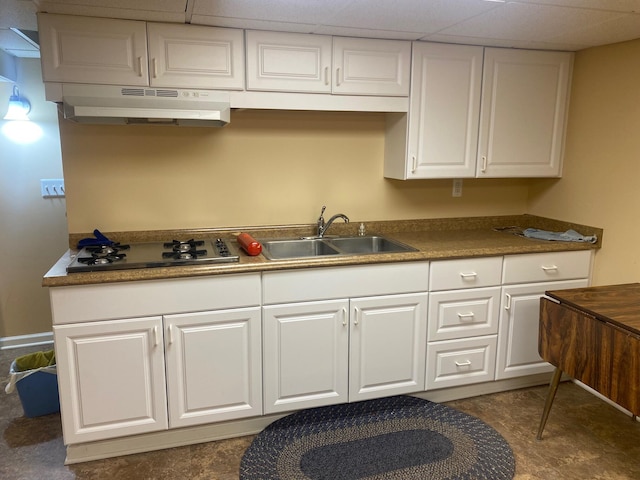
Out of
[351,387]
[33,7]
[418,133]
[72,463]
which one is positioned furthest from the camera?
[418,133]

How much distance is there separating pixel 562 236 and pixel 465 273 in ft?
2.54

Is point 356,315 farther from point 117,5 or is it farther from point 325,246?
point 117,5

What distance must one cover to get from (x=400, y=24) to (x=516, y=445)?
214 centimetres

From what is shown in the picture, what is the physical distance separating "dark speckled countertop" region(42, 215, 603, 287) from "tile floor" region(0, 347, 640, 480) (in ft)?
2.88

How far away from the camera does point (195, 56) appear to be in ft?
7.70

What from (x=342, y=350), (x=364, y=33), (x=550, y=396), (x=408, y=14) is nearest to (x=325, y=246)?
(x=342, y=350)

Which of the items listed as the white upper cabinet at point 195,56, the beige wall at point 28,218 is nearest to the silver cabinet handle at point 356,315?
the white upper cabinet at point 195,56

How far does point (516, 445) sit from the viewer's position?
7.92ft

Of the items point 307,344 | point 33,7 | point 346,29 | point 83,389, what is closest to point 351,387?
point 307,344

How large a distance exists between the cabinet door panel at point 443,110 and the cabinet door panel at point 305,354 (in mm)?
989

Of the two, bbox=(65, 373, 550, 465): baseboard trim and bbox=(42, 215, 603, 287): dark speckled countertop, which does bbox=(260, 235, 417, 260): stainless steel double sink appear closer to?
bbox=(42, 215, 603, 287): dark speckled countertop

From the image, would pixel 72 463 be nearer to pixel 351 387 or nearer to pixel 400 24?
pixel 351 387

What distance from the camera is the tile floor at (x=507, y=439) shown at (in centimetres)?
221

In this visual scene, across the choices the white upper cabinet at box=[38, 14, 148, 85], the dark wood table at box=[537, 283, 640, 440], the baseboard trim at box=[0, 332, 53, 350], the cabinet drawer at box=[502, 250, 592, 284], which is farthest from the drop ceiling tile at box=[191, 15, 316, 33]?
the baseboard trim at box=[0, 332, 53, 350]
